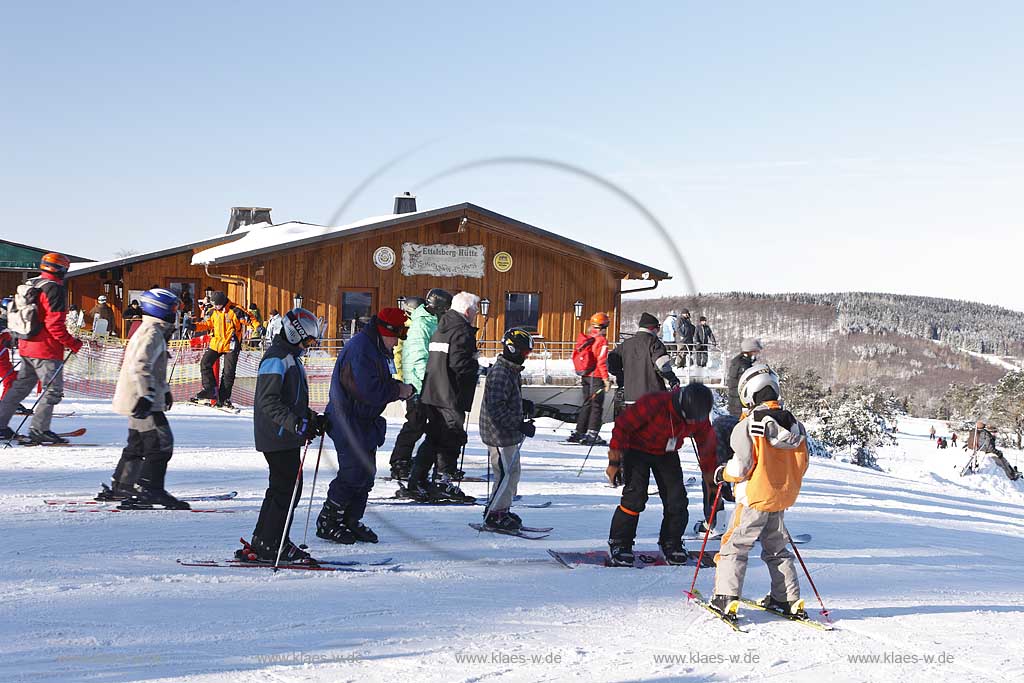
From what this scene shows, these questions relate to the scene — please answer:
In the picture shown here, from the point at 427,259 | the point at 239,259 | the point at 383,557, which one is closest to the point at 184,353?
the point at 239,259

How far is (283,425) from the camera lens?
6.04 m

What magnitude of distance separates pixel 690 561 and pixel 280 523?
2867mm

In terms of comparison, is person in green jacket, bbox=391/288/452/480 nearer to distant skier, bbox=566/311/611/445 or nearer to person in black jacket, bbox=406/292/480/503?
A: person in black jacket, bbox=406/292/480/503

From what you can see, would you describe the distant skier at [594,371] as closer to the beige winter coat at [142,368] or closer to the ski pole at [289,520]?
the beige winter coat at [142,368]

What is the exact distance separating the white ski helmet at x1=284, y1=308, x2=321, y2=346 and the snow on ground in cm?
147

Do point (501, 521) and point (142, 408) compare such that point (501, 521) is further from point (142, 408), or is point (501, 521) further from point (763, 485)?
point (142, 408)

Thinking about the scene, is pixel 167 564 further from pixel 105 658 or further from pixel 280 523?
pixel 105 658

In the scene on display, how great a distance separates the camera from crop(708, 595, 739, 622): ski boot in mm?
5680

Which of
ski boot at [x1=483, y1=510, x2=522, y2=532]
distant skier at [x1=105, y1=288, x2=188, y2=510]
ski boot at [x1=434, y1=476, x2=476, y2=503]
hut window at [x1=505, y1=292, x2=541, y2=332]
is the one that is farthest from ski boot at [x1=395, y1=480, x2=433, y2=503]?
hut window at [x1=505, y1=292, x2=541, y2=332]

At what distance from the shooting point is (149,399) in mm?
7465

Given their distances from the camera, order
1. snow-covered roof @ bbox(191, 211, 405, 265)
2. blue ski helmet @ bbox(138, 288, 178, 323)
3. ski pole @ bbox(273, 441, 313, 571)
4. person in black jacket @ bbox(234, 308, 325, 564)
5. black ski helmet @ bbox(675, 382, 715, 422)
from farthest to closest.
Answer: snow-covered roof @ bbox(191, 211, 405, 265)
blue ski helmet @ bbox(138, 288, 178, 323)
black ski helmet @ bbox(675, 382, 715, 422)
ski pole @ bbox(273, 441, 313, 571)
person in black jacket @ bbox(234, 308, 325, 564)

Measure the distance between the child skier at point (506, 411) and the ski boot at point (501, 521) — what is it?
0.24 metres

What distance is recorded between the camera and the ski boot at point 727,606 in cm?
568

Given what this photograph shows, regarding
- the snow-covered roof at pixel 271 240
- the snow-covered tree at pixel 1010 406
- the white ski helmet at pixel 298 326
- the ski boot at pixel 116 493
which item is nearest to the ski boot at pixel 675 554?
the white ski helmet at pixel 298 326
